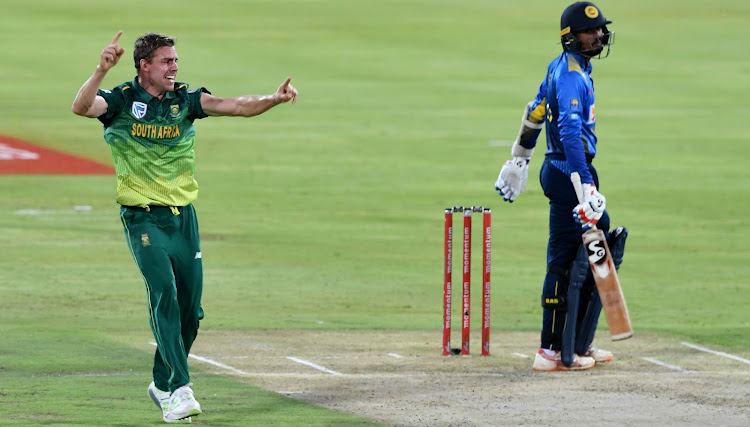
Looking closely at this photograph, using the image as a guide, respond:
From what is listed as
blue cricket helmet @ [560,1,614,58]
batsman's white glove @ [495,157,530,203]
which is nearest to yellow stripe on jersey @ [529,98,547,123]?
batsman's white glove @ [495,157,530,203]

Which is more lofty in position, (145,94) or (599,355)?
(145,94)

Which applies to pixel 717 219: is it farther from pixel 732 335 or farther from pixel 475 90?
pixel 475 90

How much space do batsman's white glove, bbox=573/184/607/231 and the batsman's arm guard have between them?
0.95m

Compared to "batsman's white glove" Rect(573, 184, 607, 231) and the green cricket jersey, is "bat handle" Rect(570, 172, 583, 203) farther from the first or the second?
the green cricket jersey

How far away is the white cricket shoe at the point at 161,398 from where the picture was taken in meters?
7.78

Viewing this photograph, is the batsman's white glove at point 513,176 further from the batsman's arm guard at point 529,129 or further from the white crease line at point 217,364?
the white crease line at point 217,364

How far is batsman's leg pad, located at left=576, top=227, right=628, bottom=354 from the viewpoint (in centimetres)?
987

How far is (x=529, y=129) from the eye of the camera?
405 inches

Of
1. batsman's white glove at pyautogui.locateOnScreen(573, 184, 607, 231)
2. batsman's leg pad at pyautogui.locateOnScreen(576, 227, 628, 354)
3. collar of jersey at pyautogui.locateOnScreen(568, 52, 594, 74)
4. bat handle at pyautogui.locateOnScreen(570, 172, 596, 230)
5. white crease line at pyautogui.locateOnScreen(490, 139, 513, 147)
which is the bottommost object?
batsman's leg pad at pyautogui.locateOnScreen(576, 227, 628, 354)

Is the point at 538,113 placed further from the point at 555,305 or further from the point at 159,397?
the point at 159,397

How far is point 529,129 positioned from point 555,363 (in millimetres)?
1563

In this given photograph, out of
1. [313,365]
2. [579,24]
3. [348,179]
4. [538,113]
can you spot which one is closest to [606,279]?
[538,113]

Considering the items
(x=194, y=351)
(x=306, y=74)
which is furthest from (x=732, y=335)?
(x=306, y=74)

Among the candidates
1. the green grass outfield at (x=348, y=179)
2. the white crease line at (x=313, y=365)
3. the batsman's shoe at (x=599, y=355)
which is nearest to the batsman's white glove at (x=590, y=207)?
the batsman's shoe at (x=599, y=355)
